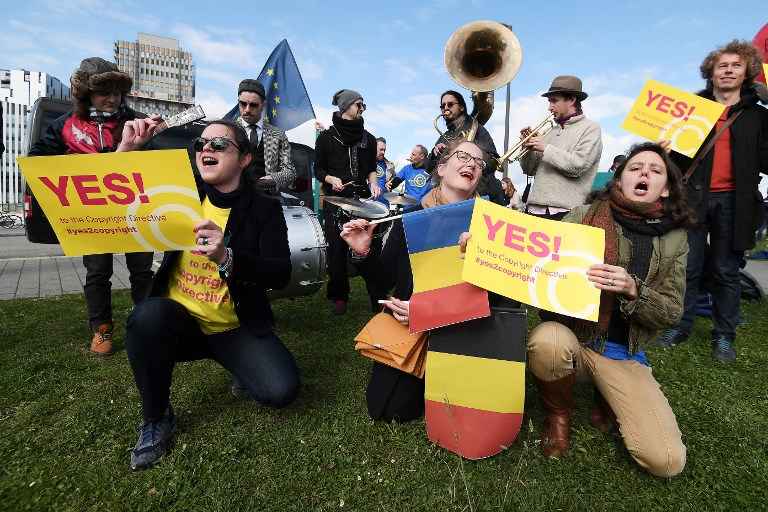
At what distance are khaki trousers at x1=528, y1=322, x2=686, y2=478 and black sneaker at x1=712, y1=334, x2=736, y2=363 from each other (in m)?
1.66

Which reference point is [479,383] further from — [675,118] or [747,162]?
[747,162]

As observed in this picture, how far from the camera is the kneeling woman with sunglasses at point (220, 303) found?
6.78 feet

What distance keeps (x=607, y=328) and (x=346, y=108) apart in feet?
10.6

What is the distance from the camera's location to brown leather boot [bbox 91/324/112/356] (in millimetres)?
3252

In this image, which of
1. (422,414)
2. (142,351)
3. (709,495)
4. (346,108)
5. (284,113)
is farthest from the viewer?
(284,113)

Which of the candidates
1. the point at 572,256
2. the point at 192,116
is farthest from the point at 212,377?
the point at 572,256

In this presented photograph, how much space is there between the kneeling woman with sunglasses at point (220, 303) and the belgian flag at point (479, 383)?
0.72 metres

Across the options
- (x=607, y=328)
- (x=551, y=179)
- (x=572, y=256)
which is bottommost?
(x=607, y=328)

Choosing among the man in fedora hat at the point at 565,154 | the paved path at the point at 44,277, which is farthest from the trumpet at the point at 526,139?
the paved path at the point at 44,277

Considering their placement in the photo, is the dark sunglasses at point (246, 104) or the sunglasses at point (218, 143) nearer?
the sunglasses at point (218, 143)

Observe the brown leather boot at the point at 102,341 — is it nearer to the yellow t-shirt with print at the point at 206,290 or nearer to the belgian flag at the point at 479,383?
the yellow t-shirt with print at the point at 206,290

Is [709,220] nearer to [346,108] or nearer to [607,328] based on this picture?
[607,328]

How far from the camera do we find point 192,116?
6.57ft

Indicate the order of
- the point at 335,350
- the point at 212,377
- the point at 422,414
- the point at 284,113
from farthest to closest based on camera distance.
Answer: the point at 284,113
the point at 335,350
the point at 212,377
the point at 422,414
